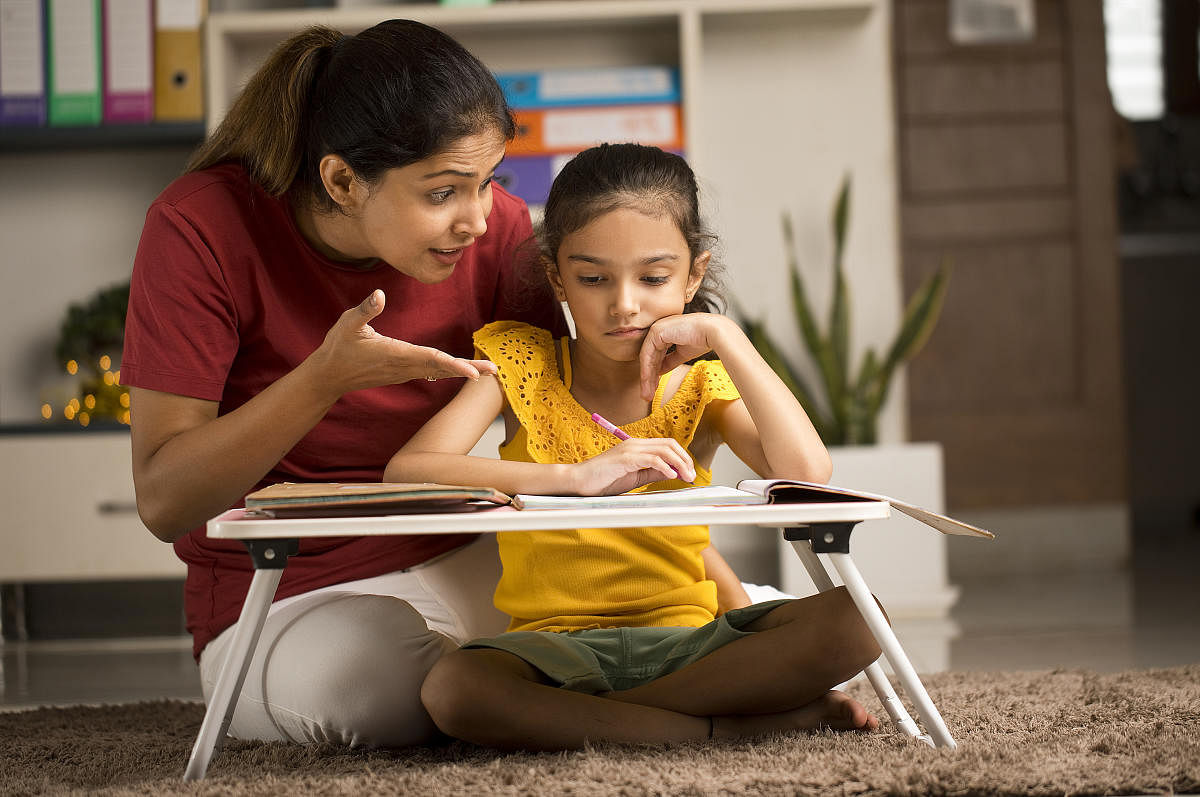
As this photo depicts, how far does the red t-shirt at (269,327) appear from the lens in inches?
53.9

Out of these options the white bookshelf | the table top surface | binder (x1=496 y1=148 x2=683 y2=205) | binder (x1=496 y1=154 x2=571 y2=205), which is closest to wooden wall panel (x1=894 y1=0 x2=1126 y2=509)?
the white bookshelf

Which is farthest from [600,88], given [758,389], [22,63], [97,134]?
[758,389]

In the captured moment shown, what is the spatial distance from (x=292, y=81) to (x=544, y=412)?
48 cm

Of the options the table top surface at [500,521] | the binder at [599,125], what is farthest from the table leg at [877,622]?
the binder at [599,125]

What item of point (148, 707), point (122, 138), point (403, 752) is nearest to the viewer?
point (403, 752)

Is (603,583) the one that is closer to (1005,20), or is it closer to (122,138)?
(122,138)

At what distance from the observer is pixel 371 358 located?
1176 millimetres

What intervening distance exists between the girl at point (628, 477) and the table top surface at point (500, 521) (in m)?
0.12

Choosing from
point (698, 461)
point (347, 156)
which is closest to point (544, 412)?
point (698, 461)

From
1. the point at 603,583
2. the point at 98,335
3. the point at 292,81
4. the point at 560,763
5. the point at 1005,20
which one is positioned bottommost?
the point at 560,763

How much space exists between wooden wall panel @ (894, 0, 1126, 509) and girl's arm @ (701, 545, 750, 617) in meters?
1.87

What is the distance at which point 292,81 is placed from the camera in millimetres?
1392

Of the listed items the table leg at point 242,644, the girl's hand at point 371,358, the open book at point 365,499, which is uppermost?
the girl's hand at point 371,358

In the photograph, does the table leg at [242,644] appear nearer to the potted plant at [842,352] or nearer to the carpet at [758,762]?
the carpet at [758,762]
